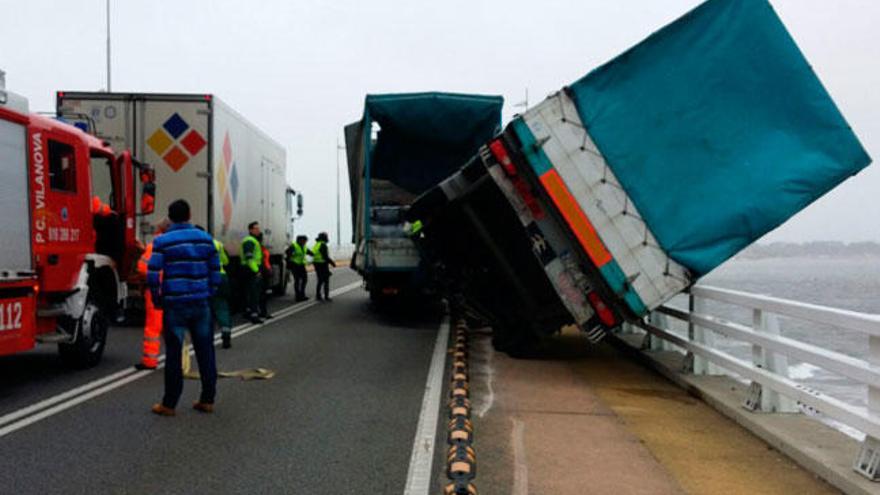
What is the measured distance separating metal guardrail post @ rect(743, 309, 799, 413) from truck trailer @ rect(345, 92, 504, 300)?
8.11 m

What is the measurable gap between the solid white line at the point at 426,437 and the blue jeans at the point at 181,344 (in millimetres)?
1841

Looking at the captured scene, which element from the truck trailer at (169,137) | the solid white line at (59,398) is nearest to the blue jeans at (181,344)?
the solid white line at (59,398)

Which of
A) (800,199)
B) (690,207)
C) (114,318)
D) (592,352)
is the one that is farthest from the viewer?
(592,352)

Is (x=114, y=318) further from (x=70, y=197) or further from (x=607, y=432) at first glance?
(x=607, y=432)

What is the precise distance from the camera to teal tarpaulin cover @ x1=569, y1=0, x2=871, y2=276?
779cm

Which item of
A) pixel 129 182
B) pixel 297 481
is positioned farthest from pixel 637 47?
pixel 129 182

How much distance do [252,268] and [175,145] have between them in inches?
94.1

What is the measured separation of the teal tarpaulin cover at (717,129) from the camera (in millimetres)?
7789

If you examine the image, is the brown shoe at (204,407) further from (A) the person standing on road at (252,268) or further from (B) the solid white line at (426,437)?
(A) the person standing on road at (252,268)

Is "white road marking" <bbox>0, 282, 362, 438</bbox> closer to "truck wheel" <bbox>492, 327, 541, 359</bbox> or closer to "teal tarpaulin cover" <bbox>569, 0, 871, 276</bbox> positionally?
"truck wheel" <bbox>492, 327, 541, 359</bbox>

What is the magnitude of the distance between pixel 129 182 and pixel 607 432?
269 inches

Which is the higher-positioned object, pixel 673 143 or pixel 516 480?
pixel 673 143

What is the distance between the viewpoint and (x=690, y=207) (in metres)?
8.34

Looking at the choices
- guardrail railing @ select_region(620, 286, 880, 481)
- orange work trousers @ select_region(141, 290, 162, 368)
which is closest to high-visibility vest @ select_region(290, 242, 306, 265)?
orange work trousers @ select_region(141, 290, 162, 368)
